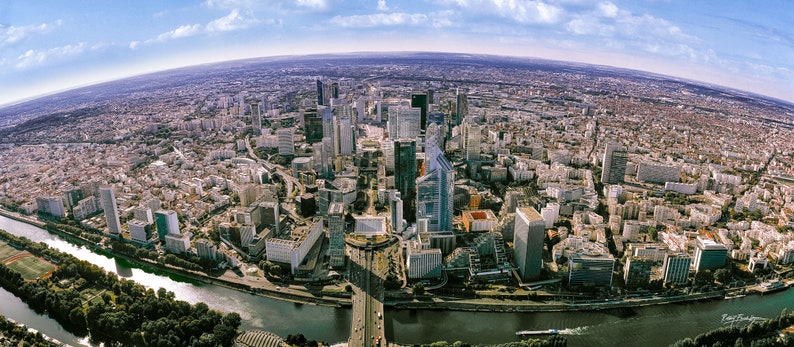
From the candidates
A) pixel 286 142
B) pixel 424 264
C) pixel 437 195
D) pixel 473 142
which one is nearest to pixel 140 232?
pixel 424 264

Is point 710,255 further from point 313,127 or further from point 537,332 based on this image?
point 313,127

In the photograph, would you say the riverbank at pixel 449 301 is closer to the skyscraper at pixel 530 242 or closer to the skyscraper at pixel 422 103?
the skyscraper at pixel 530 242

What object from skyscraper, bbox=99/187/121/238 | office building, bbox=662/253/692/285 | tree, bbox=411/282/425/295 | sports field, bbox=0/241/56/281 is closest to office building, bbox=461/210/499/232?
tree, bbox=411/282/425/295

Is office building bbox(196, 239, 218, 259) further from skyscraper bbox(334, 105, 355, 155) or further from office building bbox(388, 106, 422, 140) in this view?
office building bbox(388, 106, 422, 140)

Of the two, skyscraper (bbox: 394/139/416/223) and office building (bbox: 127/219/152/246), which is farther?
skyscraper (bbox: 394/139/416/223)

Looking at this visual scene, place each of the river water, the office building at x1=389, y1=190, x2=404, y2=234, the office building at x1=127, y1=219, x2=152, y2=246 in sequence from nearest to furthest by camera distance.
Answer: the river water, the office building at x1=127, y1=219, x2=152, y2=246, the office building at x1=389, y1=190, x2=404, y2=234

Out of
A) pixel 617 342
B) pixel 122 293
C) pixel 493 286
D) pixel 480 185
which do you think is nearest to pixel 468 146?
pixel 480 185
